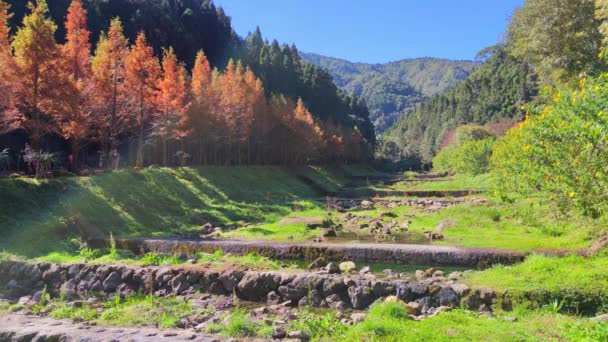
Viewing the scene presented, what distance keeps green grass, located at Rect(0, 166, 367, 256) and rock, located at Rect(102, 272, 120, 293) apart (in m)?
4.45

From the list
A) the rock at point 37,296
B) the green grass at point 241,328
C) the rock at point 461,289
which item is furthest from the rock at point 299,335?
the rock at point 37,296

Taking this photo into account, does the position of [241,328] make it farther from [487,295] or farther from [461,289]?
[487,295]

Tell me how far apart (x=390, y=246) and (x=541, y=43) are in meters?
15.7

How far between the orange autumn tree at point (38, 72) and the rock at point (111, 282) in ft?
45.0

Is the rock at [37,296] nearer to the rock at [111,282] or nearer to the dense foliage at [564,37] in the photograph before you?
the rock at [111,282]

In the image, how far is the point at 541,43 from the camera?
23672 mm

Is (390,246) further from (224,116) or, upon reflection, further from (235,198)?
(224,116)

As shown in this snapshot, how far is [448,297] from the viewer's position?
10.9 meters

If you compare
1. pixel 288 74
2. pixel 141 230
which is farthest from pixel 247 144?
pixel 288 74

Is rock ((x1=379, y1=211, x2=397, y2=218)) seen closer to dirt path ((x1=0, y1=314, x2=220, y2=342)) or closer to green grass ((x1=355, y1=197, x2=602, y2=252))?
green grass ((x1=355, y1=197, x2=602, y2=252))

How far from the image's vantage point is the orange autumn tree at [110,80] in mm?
30348

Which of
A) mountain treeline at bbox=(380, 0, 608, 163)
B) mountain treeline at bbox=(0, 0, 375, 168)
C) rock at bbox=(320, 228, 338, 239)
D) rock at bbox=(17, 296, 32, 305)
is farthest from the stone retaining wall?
mountain treeline at bbox=(0, 0, 375, 168)

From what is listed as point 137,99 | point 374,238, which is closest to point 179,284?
point 374,238

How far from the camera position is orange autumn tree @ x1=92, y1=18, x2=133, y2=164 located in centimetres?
3035
